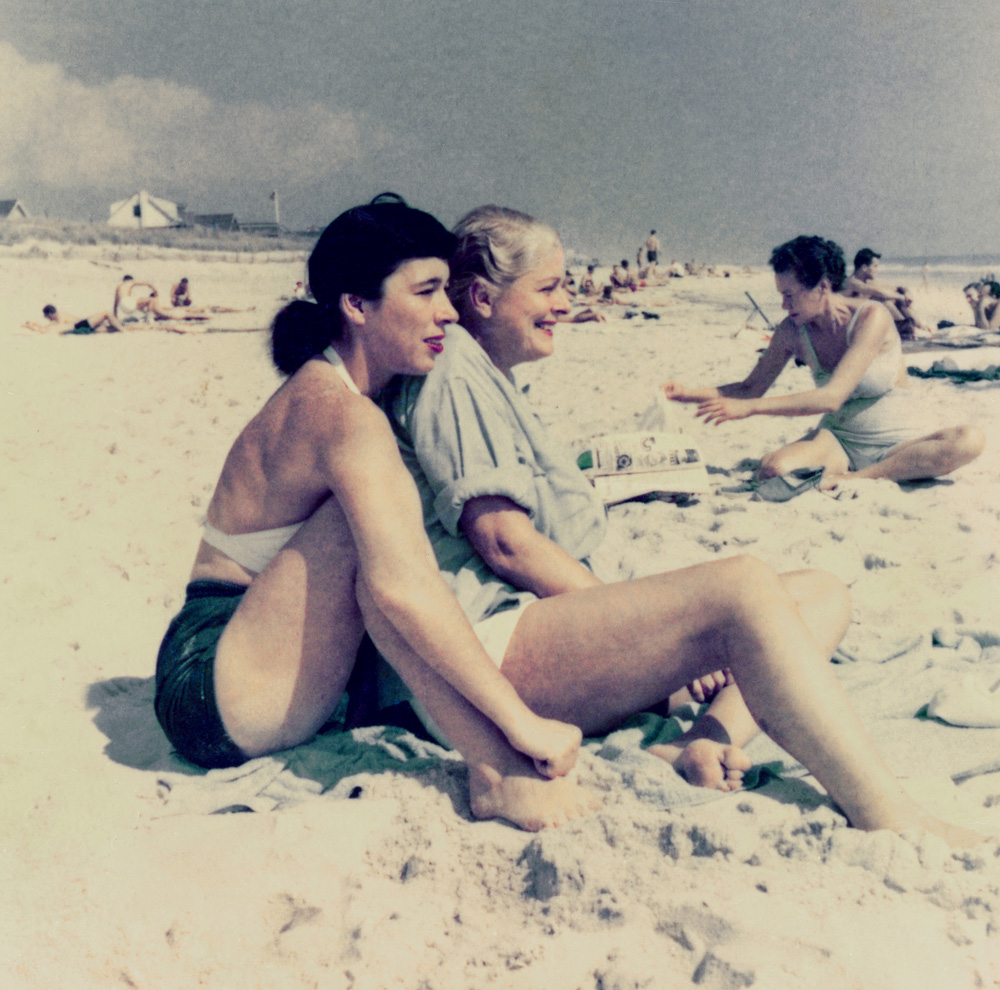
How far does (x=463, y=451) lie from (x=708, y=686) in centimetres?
79

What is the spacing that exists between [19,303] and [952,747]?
10.8 metres

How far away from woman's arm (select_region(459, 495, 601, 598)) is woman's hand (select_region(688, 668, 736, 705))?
40 cm

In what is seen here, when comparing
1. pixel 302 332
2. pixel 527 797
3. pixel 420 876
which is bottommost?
pixel 420 876

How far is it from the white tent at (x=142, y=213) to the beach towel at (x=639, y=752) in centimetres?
1419

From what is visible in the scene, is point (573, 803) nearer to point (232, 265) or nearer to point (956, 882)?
point (956, 882)

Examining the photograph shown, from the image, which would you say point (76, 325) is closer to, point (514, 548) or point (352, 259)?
point (352, 259)

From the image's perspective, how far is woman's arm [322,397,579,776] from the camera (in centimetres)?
156

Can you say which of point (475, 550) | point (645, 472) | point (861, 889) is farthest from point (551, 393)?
point (861, 889)

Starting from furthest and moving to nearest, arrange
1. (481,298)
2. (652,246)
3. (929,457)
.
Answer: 1. (652,246)
2. (929,457)
3. (481,298)

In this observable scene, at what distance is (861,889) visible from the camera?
1373 millimetres

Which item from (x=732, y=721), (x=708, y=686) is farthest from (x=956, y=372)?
(x=732, y=721)

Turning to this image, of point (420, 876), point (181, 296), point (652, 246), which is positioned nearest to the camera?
point (420, 876)

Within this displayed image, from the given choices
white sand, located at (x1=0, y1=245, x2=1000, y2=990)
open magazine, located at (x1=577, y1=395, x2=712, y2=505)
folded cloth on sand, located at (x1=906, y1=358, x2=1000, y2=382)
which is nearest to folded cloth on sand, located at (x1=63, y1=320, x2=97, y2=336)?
open magazine, located at (x1=577, y1=395, x2=712, y2=505)

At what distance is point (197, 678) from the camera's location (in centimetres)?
175
